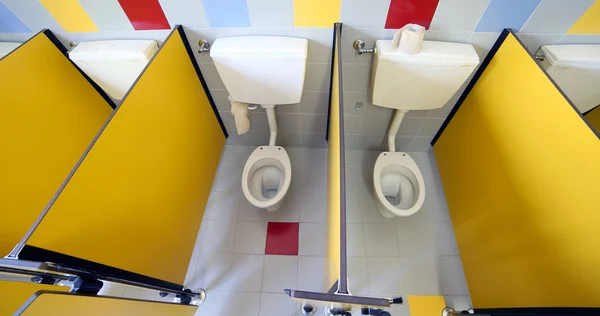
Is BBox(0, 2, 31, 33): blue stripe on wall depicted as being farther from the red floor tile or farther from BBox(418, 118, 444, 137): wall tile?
BBox(418, 118, 444, 137): wall tile

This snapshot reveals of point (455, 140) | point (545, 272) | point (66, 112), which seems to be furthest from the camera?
point (455, 140)

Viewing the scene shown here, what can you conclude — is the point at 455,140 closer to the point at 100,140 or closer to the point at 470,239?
the point at 470,239

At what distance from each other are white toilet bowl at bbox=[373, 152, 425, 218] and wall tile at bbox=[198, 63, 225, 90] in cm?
111

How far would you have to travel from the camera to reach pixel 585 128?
0.88 m

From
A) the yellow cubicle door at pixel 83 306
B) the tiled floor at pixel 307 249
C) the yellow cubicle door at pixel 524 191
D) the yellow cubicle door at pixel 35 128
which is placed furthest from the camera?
the tiled floor at pixel 307 249

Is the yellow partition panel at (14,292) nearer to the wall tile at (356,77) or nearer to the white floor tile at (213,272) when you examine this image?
the white floor tile at (213,272)

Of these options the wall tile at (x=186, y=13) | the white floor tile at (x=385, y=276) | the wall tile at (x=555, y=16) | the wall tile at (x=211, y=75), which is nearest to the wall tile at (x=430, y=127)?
the wall tile at (x=555, y=16)

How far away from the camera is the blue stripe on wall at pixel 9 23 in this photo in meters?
1.22

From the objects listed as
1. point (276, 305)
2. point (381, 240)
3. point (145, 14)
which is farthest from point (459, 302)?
point (145, 14)

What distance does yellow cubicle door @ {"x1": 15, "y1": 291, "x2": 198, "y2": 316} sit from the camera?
2.01ft

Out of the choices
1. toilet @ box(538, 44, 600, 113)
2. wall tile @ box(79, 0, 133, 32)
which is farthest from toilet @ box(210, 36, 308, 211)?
toilet @ box(538, 44, 600, 113)

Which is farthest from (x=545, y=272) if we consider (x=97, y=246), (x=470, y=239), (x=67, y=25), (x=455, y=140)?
(x=67, y=25)

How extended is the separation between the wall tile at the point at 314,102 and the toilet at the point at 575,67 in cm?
107

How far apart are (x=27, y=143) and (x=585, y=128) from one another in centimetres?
223
